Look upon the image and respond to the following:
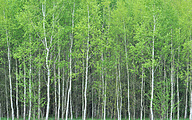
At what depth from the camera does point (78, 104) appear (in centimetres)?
2956

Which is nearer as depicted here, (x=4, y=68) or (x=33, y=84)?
(x=33, y=84)

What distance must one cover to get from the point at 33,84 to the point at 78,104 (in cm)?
895

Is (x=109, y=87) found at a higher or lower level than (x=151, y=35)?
Result: lower

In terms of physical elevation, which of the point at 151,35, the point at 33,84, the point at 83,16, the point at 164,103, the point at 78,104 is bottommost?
the point at 78,104

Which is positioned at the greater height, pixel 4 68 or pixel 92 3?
pixel 92 3

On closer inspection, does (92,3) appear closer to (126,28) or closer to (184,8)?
(126,28)

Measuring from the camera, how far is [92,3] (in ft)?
72.5

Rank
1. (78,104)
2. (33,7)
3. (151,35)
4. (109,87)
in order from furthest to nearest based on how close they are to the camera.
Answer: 1. (78,104)
2. (109,87)
3. (33,7)
4. (151,35)

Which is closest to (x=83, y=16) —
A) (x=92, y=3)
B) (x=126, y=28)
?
(x=92, y=3)

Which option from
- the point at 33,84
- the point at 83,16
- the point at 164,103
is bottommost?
the point at 164,103

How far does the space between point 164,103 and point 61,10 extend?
38.1 ft

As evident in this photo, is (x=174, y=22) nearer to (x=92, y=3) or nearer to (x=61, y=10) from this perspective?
(x=92, y=3)

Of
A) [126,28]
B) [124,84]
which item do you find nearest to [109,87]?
[124,84]

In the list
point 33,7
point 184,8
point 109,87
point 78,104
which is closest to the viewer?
point 33,7
